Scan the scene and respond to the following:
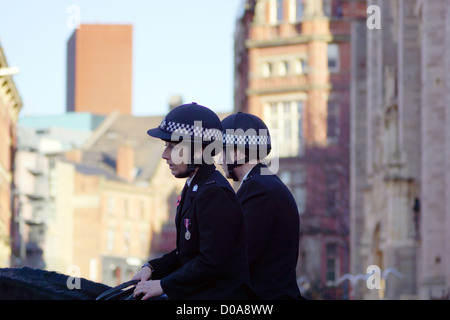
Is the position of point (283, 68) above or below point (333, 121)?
above

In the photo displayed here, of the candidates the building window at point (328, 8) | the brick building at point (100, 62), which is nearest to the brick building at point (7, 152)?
the building window at point (328, 8)

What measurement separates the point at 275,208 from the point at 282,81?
223 ft

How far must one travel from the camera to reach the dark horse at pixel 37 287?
5.51 meters

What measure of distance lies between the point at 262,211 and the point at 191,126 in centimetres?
84

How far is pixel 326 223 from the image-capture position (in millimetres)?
70562

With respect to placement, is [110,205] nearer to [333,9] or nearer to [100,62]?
[100,62]

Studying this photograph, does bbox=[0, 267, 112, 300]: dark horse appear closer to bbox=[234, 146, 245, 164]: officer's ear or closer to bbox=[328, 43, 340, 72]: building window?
bbox=[234, 146, 245, 164]: officer's ear

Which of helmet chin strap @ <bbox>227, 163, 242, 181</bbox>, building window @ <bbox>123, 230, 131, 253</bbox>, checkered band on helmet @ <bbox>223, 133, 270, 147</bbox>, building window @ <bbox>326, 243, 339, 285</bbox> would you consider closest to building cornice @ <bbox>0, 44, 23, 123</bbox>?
building window @ <bbox>326, 243, 339, 285</bbox>

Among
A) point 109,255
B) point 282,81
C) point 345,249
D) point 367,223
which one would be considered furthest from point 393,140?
point 109,255

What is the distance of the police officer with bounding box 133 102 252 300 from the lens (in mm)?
5477

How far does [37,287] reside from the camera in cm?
558

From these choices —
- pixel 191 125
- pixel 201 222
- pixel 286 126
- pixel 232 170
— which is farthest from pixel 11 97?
pixel 201 222

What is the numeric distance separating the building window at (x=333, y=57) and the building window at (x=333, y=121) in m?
2.22

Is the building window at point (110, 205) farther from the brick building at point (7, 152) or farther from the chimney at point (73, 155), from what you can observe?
the brick building at point (7, 152)
